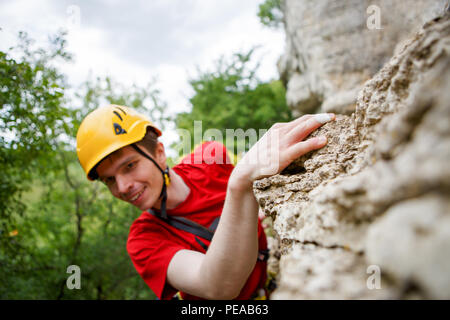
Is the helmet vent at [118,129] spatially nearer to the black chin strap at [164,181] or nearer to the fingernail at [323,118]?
the black chin strap at [164,181]

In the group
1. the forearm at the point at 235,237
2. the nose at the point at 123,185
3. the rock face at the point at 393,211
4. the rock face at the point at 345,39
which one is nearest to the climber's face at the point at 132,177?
the nose at the point at 123,185

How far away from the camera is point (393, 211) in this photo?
44 centimetres

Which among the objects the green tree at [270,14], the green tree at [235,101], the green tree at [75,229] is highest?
the green tree at [270,14]

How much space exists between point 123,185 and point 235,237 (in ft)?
4.70

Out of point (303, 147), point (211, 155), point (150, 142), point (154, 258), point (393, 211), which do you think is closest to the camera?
point (393, 211)

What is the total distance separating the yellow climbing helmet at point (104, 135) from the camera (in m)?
2.42

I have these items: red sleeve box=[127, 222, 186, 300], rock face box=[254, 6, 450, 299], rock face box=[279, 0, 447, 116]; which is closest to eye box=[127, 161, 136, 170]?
red sleeve box=[127, 222, 186, 300]

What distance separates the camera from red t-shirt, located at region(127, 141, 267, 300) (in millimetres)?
2039

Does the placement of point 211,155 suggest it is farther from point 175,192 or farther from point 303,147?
point 303,147

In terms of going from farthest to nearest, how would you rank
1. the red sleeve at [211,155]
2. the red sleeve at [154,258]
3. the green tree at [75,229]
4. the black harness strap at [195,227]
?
the green tree at [75,229], the red sleeve at [211,155], the black harness strap at [195,227], the red sleeve at [154,258]

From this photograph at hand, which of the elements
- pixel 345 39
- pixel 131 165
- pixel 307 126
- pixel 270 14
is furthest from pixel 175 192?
pixel 270 14

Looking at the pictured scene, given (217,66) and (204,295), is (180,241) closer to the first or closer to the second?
(204,295)

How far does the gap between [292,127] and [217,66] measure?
1262 cm

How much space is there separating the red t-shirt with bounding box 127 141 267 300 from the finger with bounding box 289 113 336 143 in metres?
1.32
